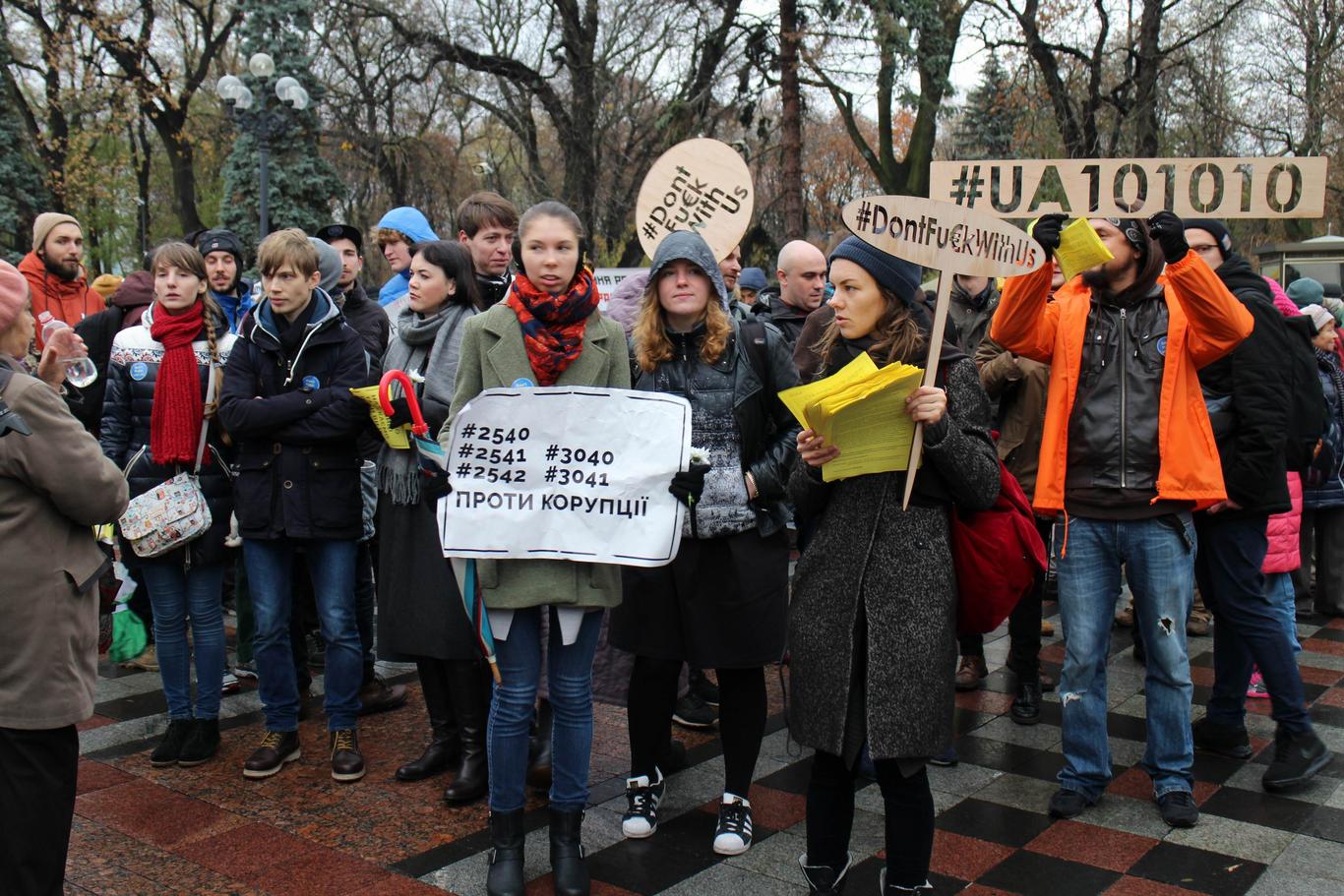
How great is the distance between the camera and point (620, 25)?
23.8 metres

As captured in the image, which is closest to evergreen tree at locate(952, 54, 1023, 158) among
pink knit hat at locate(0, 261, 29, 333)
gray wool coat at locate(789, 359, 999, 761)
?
gray wool coat at locate(789, 359, 999, 761)

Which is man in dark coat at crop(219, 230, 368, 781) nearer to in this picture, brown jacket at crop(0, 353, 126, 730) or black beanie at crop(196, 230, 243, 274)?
black beanie at crop(196, 230, 243, 274)

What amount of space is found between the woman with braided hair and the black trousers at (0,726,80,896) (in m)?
1.83

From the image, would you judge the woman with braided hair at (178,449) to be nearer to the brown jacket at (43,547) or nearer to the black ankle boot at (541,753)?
the black ankle boot at (541,753)

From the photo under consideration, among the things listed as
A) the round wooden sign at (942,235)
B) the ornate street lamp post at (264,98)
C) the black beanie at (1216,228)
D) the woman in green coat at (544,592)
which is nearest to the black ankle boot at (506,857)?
the woman in green coat at (544,592)

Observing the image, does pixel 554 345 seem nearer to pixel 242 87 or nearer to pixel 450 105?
pixel 242 87

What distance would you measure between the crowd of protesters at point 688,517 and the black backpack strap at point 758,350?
0.01m

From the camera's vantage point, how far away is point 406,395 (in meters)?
→ 4.22

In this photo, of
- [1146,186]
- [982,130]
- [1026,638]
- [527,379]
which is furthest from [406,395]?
[982,130]

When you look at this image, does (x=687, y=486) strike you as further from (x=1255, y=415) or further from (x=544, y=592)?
(x=1255, y=415)

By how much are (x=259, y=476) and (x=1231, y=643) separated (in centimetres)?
389

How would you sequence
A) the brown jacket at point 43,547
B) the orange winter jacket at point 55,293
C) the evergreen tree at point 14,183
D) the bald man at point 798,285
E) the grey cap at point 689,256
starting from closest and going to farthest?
1. the brown jacket at point 43,547
2. the grey cap at point 689,256
3. the bald man at point 798,285
4. the orange winter jacket at point 55,293
5. the evergreen tree at point 14,183

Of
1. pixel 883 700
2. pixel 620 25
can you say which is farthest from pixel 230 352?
pixel 620 25

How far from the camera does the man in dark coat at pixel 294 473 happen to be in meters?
4.51
